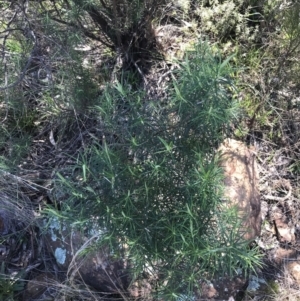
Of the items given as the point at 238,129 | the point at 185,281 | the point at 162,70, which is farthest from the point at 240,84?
the point at 185,281

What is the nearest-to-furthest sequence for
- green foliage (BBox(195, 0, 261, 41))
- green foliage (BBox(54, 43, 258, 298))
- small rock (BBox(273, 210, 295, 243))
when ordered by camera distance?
green foliage (BBox(54, 43, 258, 298)) < small rock (BBox(273, 210, 295, 243)) < green foliage (BBox(195, 0, 261, 41))

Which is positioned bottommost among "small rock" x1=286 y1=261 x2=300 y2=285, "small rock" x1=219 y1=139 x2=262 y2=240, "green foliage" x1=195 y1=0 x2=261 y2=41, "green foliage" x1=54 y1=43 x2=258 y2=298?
"small rock" x1=286 y1=261 x2=300 y2=285

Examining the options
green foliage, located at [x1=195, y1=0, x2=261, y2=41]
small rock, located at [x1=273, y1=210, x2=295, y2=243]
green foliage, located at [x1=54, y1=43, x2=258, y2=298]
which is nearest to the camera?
green foliage, located at [x1=54, y1=43, x2=258, y2=298]

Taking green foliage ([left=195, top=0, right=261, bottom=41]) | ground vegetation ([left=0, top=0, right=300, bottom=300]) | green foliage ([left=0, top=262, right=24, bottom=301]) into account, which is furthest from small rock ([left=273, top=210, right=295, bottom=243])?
green foliage ([left=0, top=262, right=24, bottom=301])

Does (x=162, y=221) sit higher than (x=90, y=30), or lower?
lower

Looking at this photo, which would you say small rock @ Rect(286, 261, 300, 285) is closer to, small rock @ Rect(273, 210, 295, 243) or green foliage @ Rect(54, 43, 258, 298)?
small rock @ Rect(273, 210, 295, 243)

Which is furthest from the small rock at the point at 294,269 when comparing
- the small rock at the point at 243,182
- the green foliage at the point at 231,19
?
the green foliage at the point at 231,19

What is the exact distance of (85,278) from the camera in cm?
258

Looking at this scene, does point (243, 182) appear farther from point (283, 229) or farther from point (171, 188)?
point (171, 188)

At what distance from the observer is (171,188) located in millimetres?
2033

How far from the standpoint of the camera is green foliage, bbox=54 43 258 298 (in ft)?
6.26

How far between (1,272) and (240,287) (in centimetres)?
143

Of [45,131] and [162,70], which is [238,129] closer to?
[162,70]

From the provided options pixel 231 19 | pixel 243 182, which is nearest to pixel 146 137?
pixel 243 182
